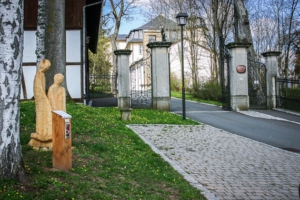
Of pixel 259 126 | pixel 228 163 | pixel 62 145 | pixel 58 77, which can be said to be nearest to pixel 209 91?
pixel 259 126

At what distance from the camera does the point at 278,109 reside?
1859 centimetres

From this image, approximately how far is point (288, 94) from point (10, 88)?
52.3ft

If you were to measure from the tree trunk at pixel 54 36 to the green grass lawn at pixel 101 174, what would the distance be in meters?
4.01

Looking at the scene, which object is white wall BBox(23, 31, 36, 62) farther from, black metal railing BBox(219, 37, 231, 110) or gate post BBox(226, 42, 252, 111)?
gate post BBox(226, 42, 252, 111)

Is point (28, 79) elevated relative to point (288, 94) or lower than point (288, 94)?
elevated

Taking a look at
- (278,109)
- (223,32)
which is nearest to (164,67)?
(278,109)

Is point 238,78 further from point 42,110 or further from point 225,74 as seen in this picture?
point 42,110

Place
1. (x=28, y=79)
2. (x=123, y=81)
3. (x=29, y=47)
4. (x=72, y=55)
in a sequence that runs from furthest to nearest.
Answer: (x=72, y=55) < (x=29, y=47) < (x=28, y=79) < (x=123, y=81)

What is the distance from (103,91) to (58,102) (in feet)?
69.5

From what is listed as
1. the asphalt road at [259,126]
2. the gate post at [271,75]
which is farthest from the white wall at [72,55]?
the gate post at [271,75]

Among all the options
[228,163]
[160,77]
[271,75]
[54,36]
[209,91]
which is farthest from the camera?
[209,91]

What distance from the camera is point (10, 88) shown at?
15.4 feet

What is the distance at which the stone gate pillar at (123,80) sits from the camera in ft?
58.4

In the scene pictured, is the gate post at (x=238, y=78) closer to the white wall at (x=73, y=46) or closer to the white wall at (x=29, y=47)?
the white wall at (x=73, y=46)
